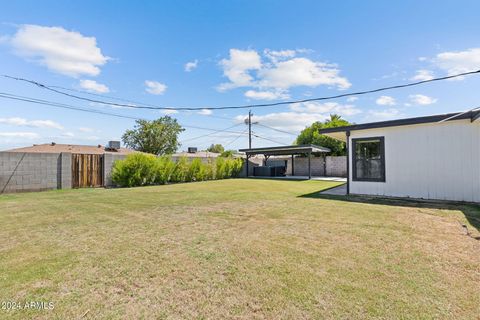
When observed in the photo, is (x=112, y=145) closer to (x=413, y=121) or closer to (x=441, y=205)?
(x=413, y=121)

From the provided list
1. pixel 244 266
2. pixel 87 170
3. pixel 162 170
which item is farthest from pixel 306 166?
pixel 244 266

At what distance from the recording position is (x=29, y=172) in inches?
376

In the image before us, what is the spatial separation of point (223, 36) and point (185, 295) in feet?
37.4

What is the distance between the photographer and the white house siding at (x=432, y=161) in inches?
252

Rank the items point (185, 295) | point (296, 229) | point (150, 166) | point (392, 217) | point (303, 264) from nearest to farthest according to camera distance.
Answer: point (185, 295) < point (303, 264) < point (296, 229) < point (392, 217) < point (150, 166)

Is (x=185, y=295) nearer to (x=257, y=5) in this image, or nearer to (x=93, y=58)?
(x=257, y=5)

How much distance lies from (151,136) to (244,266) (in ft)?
99.4

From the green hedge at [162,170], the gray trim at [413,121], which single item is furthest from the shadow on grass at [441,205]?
the green hedge at [162,170]

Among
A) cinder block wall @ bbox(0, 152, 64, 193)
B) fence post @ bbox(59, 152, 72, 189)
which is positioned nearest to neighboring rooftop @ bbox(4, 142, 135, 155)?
fence post @ bbox(59, 152, 72, 189)

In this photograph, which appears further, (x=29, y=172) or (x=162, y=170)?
(x=162, y=170)

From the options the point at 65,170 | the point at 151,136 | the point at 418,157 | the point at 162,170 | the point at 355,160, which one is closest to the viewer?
the point at 418,157

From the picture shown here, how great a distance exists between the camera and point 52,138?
19.8 metres

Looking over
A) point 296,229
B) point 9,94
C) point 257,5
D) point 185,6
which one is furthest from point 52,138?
point 296,229

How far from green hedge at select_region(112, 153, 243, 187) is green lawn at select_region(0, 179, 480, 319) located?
7022mm
